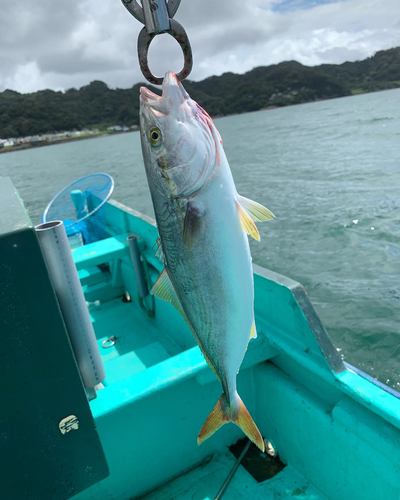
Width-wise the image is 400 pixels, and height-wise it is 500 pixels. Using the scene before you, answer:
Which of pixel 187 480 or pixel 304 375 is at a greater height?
pixel 304 375

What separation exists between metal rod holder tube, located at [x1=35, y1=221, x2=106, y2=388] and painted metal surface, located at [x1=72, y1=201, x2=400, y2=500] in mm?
204

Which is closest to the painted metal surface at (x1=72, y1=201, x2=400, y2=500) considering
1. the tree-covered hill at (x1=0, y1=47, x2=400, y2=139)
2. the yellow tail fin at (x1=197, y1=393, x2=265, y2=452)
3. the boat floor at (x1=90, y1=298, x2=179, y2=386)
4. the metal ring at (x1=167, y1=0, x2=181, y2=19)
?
the yellow tail fin at (x1=197, y1=393, x2=265, y2=452)

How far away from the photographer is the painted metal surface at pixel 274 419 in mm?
2066

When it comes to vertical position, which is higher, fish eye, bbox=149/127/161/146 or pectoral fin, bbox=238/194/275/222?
fish eye, bbox=149/127/161/146

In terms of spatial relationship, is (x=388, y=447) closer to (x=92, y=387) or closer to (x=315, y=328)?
(x=315, y=328)

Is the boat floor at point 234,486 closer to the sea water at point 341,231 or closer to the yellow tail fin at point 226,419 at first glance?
the yellow tail fin at point 226,419

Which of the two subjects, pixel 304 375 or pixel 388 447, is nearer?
pixel 388 447

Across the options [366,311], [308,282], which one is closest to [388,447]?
[366,311]

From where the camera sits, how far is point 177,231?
4.52ft

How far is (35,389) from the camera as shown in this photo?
1204 mm

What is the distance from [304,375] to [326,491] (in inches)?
28.9

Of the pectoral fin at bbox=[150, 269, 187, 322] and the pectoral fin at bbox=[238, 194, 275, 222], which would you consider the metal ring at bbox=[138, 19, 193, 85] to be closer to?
the pectoral fin at bbox=[238, 194, 275, 222]

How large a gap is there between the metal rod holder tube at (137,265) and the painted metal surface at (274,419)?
2.39 m

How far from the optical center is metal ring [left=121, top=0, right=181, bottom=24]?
1213 mm
